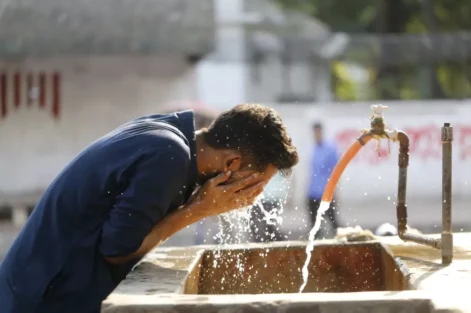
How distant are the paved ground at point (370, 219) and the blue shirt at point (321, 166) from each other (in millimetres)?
1371

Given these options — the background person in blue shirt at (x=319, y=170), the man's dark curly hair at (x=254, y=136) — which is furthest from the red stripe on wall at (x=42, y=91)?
the man's dark curly hair at (x=254, y=136)

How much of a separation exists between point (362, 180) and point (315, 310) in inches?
442

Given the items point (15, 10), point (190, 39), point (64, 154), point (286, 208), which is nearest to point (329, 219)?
point (286, 208)

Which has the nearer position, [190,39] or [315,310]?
[315,310]

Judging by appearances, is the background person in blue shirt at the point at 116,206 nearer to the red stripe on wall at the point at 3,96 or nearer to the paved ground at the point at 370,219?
the paved ground at the point at 370,219

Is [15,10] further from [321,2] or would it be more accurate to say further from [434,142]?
[321,2]

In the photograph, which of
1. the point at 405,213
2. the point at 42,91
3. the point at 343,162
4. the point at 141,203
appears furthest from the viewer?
the point at 42,91

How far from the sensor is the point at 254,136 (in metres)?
2.63

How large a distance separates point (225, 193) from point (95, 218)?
0.43m

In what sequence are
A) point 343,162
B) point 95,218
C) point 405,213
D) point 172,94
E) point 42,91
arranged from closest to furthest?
point 95,218 → point 343,162 → point 405,213 → point 42,91 → point 172,94

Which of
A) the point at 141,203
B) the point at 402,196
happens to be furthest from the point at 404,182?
the point at 141,203

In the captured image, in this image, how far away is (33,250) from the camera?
8.07ft

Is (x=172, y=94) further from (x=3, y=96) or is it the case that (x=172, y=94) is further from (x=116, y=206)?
(x=116, y=206)

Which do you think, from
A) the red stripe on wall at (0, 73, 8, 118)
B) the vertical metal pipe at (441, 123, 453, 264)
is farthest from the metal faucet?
the red stripe on wall at (0, 73, 8, 118)
